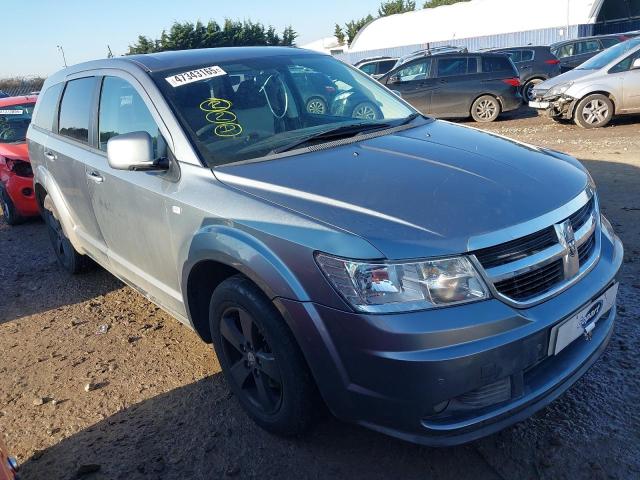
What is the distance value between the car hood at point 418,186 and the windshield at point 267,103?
25 cm

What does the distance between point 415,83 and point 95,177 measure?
1052 cm

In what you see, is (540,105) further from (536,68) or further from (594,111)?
(536,68)

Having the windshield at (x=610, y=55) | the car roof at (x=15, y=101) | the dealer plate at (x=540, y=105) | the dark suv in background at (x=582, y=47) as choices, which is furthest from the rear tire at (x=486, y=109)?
the car roof at (x=15, y=101)

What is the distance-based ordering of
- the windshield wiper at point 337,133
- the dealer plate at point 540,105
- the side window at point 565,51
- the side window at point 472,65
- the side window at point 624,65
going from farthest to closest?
the side window at point 565,51 < the side window at point 472,65 < the dealer plate at point 540,105 < the side window at point 624,65 < the windshield wiper at point 337,133

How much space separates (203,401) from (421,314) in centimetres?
158

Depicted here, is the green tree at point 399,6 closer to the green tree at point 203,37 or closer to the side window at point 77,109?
the green tree at point 203,37

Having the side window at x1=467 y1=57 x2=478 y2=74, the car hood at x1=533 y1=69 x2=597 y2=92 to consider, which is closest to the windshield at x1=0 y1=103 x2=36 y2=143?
the side window at x1=467 y1=57 x2=478 y2=74

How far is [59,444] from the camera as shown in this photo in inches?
108

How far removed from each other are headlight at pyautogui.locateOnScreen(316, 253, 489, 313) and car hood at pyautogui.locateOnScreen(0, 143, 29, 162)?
5800 mm

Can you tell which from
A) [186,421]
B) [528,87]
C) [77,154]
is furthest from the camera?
[528,87]

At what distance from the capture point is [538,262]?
6.81 feet

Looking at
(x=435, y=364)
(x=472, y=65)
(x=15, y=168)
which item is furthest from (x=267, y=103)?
(x=472, y=65)

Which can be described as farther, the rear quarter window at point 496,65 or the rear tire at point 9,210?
the rear quarter window at point 496,65

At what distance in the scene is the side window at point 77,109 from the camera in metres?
3.82
